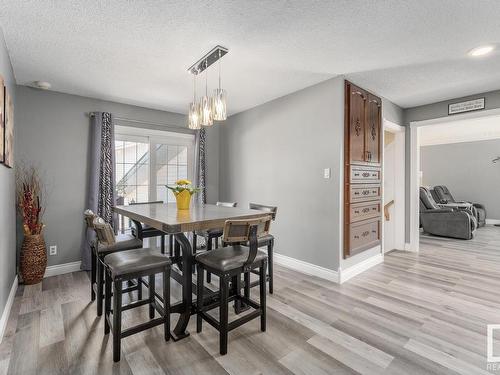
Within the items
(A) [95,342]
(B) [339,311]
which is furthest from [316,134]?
(A) [95,342]

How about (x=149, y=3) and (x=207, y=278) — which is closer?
(x=149, y=3)

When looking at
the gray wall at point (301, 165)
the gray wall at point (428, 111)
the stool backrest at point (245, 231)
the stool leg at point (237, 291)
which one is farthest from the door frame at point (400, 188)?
the stool backrest at point (245, 231)

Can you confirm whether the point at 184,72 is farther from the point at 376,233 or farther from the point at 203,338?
the point at 376,233

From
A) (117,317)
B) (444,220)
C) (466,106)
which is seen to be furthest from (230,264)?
(444,220)

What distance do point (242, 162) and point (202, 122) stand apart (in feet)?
6.37

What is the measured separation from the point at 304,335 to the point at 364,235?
6.11 ft

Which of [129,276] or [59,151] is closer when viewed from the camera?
[129,276]

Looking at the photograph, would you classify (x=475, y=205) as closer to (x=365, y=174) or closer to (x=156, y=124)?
(x=365, y=174)

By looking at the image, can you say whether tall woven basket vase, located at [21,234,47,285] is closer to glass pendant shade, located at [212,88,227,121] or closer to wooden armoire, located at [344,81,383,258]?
glass pendant shade, located at [212,88,227,121]

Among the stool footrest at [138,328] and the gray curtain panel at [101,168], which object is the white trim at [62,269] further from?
the stool footrest at [138,328]

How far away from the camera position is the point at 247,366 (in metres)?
1.64

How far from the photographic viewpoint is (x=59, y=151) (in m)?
3.40

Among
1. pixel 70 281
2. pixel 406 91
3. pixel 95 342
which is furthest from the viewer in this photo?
pixel 406 91

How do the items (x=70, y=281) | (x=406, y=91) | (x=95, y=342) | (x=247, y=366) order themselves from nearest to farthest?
(x=247, y=366), (x=95, y=342), (x=70, y=281), (x=406, y=91)
